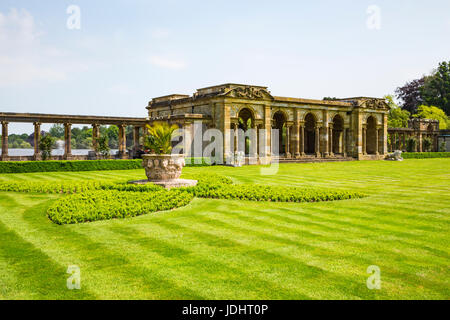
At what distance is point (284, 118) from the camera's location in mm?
60031

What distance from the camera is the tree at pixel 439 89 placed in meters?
115

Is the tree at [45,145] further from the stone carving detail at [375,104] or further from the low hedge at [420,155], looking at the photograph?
the low hedge at [420,155]

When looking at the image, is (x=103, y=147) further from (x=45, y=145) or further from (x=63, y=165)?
(x=63, y=165)

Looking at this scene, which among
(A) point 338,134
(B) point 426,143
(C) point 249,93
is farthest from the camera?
(B) point 426,143

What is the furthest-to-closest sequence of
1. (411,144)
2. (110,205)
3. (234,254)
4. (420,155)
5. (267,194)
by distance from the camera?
(411,144)
(420,155)
(267,194)
(110,205)
(234,254)

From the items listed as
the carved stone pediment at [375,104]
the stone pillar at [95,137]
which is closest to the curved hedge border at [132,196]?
the stone pillar at [95,137]

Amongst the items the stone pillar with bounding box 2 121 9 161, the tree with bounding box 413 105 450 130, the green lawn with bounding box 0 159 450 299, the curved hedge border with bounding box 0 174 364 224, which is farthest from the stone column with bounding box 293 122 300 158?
the tree with bounding box 413 105 450 130

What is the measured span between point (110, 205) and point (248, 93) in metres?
39.3

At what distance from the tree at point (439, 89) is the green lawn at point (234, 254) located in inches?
4498

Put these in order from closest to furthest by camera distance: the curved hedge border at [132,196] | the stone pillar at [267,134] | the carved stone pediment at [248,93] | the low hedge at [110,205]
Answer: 1. the low hedge at [110,205]
2. the curved hedge border at [132,196]
3. the carved stone pediment at [248,93]
4. the stone pillar at [267,134]

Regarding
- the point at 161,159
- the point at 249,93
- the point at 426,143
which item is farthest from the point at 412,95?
the point at 161,159

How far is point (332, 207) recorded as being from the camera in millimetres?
15367

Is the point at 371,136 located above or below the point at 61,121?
below
